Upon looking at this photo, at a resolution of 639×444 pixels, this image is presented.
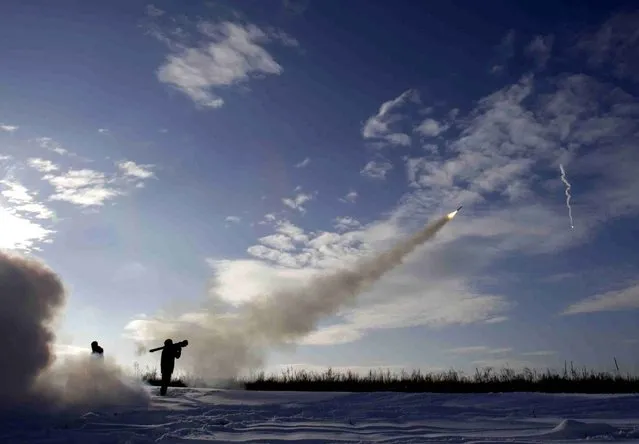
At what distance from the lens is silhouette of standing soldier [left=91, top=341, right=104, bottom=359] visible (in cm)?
2006

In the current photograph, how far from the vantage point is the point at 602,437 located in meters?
9.70

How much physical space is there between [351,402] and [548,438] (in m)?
8.45

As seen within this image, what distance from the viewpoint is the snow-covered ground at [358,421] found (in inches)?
416

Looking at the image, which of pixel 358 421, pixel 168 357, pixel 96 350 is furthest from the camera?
pixel 168 357

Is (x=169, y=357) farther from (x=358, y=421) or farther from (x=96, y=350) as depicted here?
(x=358, y=421)

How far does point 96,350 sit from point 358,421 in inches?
438

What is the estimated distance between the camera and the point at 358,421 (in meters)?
13.3

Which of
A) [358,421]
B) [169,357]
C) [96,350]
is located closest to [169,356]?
[169,357]

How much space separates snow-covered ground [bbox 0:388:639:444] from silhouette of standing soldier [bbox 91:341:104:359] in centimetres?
314

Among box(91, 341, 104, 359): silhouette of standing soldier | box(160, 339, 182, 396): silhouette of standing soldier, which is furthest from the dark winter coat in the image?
box(91, 341, 104, 359): silhouette of standing soldier

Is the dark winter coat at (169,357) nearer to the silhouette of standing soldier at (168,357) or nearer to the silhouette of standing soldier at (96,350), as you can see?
the silhouette of standing soldier at (168,357)

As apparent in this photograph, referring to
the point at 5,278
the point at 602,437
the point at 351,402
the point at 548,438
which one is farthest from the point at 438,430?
the point at 5,278

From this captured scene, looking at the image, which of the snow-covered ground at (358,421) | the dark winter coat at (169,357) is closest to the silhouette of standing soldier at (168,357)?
the dark winter coat at (169,357)

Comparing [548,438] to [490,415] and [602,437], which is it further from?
[490,415]
